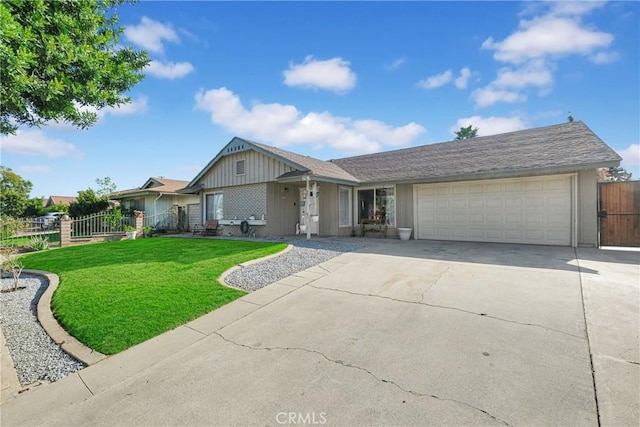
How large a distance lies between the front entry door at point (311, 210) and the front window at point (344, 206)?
3.67ft

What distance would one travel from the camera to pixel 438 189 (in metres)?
11.5

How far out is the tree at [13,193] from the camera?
92.2ft

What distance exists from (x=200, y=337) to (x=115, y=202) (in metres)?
25.0

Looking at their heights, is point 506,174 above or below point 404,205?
above

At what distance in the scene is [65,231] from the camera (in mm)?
12047

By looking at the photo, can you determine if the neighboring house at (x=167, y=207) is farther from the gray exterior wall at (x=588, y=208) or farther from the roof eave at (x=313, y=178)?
the gray exterior wall at (x=588, y=208)

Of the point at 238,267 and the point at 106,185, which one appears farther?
the point at 106,185

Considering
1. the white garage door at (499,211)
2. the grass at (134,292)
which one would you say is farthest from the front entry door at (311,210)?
the white garage door at (499,211)

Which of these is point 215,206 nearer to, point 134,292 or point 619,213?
point 134,292

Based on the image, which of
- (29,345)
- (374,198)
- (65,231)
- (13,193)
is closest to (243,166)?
(374,198)

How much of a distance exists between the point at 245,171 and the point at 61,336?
10375 mm

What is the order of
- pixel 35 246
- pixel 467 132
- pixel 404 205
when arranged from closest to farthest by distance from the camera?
pixel 35 246, pixel 404 205, pixel 467 132

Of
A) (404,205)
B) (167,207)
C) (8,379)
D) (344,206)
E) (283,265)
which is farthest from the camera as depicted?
(167,207)

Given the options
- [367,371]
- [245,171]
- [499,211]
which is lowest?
[367,371]
